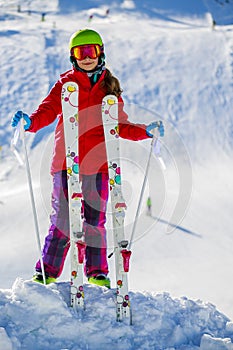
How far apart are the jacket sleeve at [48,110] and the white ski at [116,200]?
311 millimetres

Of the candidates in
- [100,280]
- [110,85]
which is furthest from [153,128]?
[100,280]

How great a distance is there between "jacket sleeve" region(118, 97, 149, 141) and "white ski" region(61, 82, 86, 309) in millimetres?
333

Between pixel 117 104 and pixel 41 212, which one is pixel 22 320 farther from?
pixel 41 212

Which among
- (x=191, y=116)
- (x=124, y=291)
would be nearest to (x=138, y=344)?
(x=124, y=291)

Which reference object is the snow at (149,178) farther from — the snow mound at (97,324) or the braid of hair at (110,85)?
the braid of hair at (110,85)

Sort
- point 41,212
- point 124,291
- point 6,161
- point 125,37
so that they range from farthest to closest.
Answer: point 125,37, point 6,161, point 41,212, point 124,291

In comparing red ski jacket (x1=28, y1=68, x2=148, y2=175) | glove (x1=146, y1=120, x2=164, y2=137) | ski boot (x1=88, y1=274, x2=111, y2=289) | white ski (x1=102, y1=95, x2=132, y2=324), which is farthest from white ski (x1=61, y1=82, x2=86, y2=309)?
glove (x1=146, y1=120, x2=164, y2=137)

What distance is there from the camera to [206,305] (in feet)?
11.6

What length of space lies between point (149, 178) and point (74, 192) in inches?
353

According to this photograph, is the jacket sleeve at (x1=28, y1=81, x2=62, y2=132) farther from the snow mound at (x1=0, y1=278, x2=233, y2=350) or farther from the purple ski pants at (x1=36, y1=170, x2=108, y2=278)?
the snow mound at (x1=0, y1=278, x2=233, y2=350)

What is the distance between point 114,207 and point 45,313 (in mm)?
782

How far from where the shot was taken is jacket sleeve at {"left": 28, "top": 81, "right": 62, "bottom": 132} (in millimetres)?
3452

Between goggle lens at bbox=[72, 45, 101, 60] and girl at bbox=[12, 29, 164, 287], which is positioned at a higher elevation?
goggle lens at bbox=[72, 45, 101, 60]

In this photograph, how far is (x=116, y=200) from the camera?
3.46m
